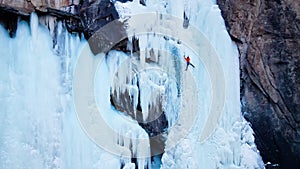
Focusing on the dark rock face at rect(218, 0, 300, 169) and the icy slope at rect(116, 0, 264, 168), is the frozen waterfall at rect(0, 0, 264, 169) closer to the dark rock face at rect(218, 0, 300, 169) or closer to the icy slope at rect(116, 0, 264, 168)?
the icy slope at rect(116, 0, 264, 168)

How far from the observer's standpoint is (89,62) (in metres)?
4.90

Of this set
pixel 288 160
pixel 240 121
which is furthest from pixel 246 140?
pixel 288 160

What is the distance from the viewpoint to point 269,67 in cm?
532

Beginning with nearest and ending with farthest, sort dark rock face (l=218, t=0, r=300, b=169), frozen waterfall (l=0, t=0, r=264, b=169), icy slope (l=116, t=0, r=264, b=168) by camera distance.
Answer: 1. frozen waterfall (l=0, t=0, r=264, b=169)
2. icy slope (l=116, t=0, r=264, b=168)
3. dark rock face (l=218, t=0, r=300, b=169)

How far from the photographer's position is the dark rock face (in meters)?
5.28

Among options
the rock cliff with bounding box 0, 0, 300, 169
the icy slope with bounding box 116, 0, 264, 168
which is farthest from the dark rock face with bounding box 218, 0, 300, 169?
the icy slope with bounding box 116, 0, 264, 168

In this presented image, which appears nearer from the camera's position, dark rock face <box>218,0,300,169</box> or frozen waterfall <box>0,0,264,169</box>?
frozen waterfall <box>0,0,264,169</box>

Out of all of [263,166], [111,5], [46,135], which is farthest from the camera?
[263,166]

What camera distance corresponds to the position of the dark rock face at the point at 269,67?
17.3 ft

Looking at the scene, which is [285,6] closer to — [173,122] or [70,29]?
[173,122]

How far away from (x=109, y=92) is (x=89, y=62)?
40cm

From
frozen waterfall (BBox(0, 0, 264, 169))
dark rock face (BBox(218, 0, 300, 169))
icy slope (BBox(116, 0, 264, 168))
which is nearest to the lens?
frozen waterfall (BBox(0, 0, 264, 169))

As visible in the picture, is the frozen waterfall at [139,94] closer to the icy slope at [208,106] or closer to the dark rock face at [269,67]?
the icy slope at [208,106]

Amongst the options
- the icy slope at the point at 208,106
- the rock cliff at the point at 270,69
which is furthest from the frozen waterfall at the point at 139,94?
the rock cliff at the point at 270,69
